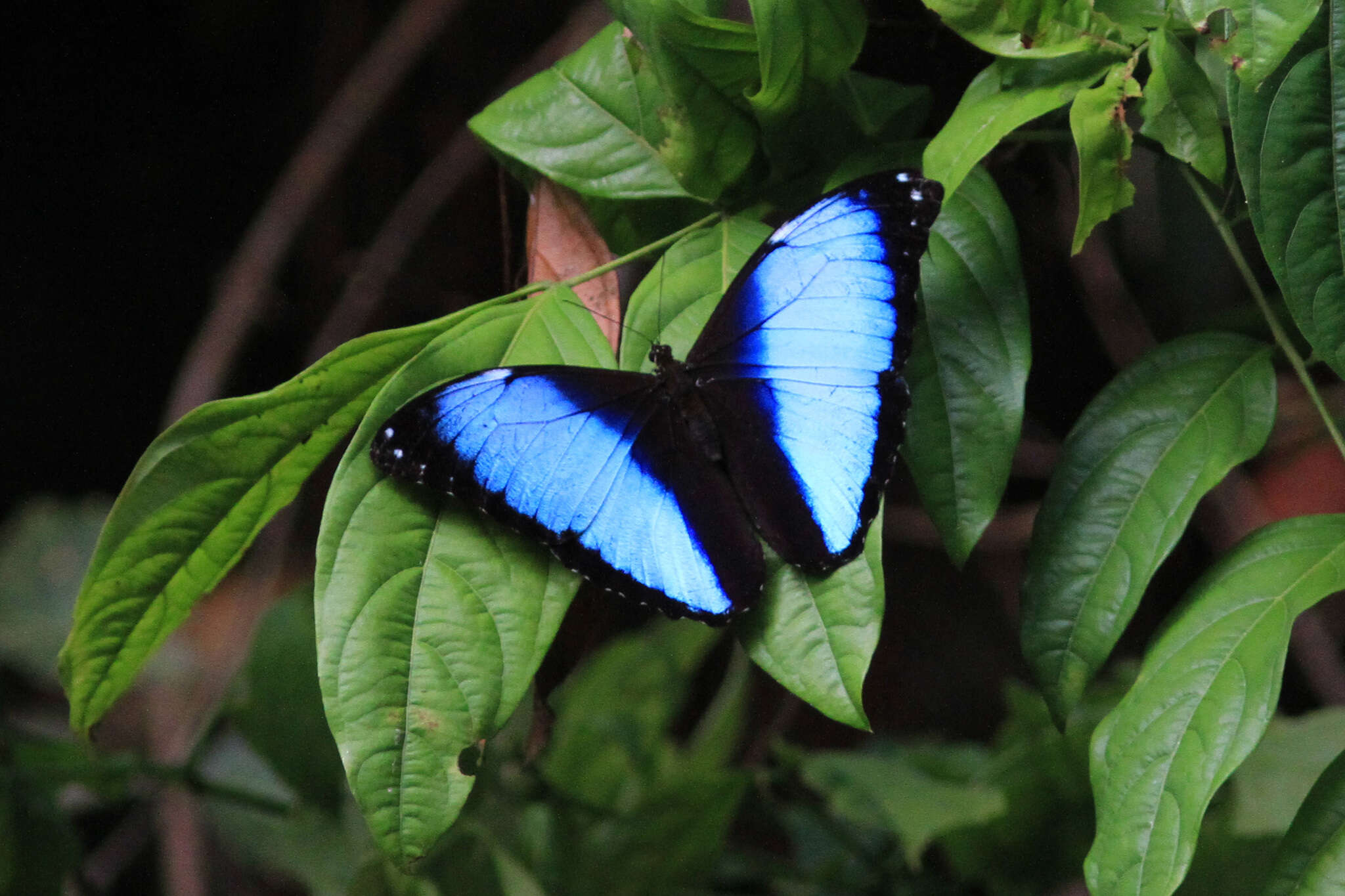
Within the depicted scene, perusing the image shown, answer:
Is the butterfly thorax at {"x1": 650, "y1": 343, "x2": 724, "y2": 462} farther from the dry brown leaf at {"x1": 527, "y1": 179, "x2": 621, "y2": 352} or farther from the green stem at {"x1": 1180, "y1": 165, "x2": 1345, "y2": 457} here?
the green stem at {"x1": 1180, "y1": 165, "x2": 1345, "y2": 457}

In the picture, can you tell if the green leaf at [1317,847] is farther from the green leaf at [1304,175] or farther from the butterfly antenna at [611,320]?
the butterfly antenna at [611,320]

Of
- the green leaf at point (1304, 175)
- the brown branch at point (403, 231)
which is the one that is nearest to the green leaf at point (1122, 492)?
the green leaf at point (1304, 175)

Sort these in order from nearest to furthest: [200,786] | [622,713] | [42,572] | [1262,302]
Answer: [1262,302] → [200,786] → [622,713] → [42,572]

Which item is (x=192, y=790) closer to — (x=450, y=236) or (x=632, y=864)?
(x=632, y=864)

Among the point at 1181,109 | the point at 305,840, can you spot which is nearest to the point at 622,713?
the point at 305,840

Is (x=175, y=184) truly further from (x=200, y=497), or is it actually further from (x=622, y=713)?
(x=200, y=497)

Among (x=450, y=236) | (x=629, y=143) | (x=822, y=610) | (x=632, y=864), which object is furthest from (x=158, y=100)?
(x=822, y=610)
